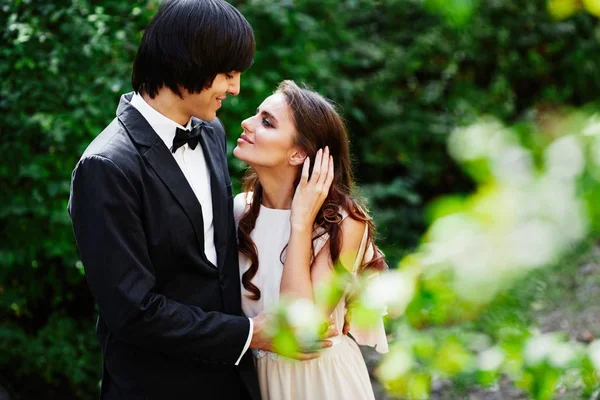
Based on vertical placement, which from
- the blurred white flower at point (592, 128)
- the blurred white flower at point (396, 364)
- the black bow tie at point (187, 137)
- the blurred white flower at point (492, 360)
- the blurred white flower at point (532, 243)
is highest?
the blurred white flower at point (592, 128)

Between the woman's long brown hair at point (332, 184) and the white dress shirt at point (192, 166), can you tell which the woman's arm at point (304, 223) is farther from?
the white dress shirt at point (192, 166)

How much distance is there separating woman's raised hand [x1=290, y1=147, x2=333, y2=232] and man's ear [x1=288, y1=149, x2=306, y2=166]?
0.03 metres

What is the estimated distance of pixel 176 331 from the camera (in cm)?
212

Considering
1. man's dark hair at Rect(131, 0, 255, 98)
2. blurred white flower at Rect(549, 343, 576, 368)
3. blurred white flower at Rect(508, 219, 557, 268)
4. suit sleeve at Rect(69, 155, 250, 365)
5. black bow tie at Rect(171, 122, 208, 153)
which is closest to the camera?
blurred white flower at Rect(508, 219, 557, 268)

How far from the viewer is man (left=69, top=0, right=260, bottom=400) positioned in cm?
205

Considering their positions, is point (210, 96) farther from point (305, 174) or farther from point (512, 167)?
point (512, 167)

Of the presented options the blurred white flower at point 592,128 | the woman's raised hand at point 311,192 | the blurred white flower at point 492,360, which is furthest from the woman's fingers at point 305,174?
the blurred white flower at point 592,128

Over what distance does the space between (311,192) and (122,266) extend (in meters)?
0.70

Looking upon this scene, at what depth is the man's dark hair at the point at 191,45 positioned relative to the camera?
7.22ft

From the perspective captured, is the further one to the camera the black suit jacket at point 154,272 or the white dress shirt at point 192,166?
the white dress shirt at point 192,166

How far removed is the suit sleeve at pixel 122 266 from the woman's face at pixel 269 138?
0.54 meters

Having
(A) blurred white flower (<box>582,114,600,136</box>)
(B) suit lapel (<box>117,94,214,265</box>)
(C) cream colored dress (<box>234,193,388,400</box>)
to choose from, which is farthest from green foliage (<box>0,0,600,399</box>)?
(A) blurred white flower (<box>582,114,600,136</box>)

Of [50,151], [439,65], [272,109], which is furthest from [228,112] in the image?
[439,65]

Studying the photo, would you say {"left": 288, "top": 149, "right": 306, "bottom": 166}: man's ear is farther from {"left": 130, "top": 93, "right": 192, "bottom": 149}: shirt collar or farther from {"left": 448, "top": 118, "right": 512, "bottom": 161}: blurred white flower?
{"left": 448, "top": 118, "right": 512, "bottom": 161}: blurred white flower
